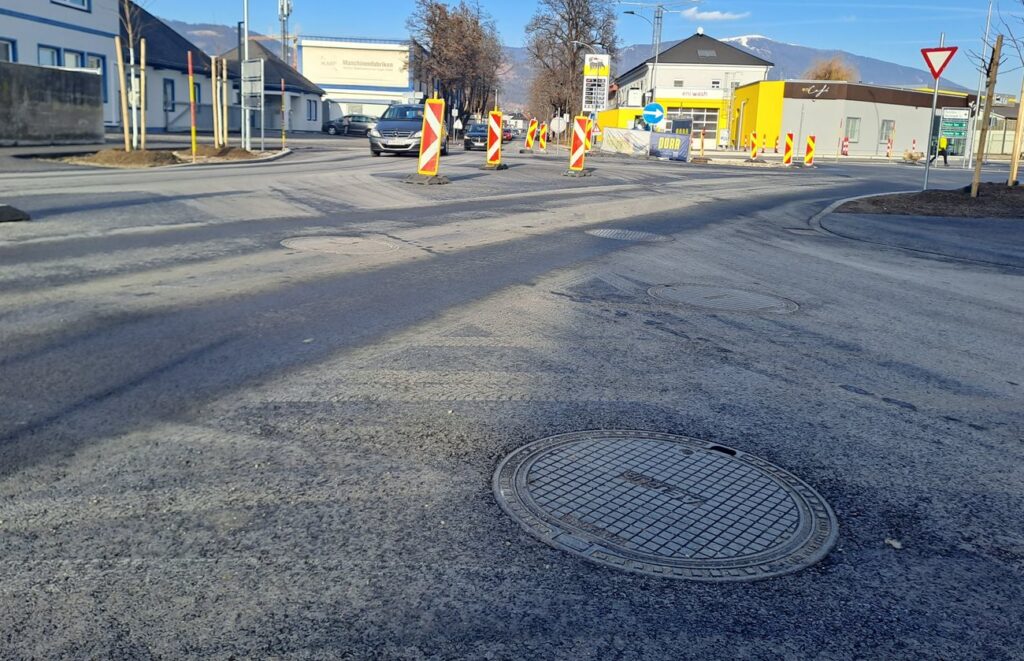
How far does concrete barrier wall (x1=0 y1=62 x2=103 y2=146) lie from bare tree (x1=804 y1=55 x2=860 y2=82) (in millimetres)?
78784

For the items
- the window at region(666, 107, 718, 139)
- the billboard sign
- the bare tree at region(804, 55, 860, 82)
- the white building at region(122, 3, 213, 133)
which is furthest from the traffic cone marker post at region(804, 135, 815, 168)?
the bare tree at region(804, 55, 860, 82)

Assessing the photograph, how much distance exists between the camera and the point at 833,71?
92312 millimetres

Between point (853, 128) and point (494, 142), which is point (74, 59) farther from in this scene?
point (853, 128)

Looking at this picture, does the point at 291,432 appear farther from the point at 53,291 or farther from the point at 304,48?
the point at 304,48

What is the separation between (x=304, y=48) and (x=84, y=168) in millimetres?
79626

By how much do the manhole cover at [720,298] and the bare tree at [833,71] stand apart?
90.5m

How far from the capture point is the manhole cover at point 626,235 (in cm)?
1180

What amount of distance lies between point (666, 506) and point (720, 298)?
4717mm

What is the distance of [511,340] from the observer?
6.17 m

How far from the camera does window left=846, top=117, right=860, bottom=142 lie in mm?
65375

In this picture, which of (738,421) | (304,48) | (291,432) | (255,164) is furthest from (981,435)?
(304,48)

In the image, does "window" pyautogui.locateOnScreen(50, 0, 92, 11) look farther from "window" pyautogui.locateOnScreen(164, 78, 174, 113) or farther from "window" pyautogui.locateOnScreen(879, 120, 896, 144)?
"window" pyautogui.locateOnScreen(879, 120, 896, 144)

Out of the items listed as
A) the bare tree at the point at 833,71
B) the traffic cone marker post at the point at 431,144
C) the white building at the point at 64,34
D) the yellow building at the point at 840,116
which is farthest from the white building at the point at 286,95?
the bare tree at the point at 833,71

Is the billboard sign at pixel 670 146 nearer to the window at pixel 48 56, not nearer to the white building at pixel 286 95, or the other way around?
the window at pixel 48 56
